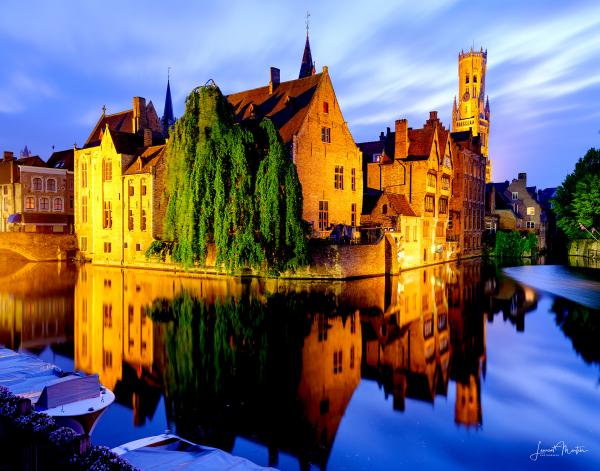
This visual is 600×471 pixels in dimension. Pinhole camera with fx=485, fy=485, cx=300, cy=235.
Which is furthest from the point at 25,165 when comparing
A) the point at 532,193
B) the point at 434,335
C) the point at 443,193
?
the point at 532,193

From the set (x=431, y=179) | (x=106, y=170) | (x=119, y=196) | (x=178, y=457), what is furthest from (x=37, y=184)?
(x=178, y=457)

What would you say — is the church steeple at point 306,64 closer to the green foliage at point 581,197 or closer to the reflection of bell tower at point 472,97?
the green foliage at point 581,197

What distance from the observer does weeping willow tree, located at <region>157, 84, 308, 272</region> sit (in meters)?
27.8

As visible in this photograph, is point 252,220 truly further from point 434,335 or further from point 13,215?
point 13,215

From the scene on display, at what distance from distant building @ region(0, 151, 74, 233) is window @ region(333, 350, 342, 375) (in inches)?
1856

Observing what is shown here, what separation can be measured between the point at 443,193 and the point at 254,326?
32.5 metres

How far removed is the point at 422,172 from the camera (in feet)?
134

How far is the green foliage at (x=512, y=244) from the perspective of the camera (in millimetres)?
59312

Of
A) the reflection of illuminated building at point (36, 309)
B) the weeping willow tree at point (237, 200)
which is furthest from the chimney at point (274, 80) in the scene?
the reflection of illuminated building at point (36, 309)

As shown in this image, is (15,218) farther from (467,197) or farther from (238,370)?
(467,197)

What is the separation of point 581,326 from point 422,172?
2282 cm

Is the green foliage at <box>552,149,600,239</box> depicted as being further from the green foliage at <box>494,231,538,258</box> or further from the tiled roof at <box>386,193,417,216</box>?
the tiled roof at <box>386,193,417,216</box>

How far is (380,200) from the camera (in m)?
40.1

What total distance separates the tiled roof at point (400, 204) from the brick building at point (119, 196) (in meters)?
18.1
